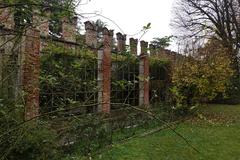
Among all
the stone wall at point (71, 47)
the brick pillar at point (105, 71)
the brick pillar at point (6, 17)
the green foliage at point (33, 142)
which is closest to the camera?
the brick pillar at point (6, 17)

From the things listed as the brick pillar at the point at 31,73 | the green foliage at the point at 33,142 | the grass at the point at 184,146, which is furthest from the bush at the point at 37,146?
the grass at the point at 184,146

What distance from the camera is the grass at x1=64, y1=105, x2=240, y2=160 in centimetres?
952

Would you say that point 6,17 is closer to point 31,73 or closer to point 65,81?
point 65,81

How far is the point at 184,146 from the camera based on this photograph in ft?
35.7

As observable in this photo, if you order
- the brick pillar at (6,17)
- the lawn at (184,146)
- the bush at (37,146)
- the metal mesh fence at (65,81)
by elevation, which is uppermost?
the brick pillar at (6,17)

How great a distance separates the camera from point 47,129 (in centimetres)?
779

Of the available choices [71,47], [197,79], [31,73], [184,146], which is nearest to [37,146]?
[31,73]

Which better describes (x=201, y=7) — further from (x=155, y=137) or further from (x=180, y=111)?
(x=155, y=137)

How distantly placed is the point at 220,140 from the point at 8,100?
26.8ft

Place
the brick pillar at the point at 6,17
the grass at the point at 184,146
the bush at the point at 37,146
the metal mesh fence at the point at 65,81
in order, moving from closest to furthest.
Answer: the brick pillar at the point at 6,17, the bush at the point at 37,146, the metal mesh fence at the point at 65,81, the grass at the point at 184,146

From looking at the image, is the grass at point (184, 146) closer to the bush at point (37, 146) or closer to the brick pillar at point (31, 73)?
the bush at point (37, 146)

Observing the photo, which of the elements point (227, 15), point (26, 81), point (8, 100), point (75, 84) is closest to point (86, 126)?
point (26, 81)

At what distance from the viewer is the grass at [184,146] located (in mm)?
9523

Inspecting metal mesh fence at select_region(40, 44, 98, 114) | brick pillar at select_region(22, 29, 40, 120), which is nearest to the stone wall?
brick pillar at select_region(22, 29, 40, 120)
